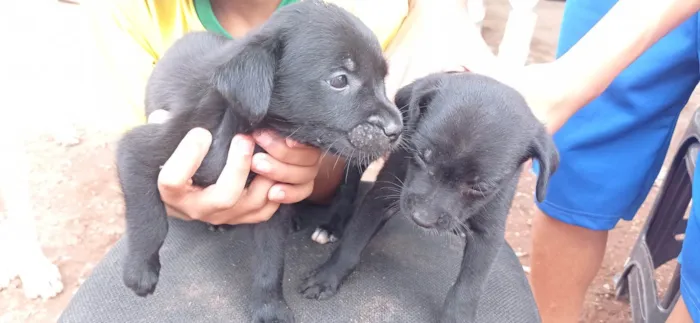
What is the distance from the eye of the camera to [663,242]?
261 centimetres

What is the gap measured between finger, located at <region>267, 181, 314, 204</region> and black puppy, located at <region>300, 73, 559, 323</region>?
260mm

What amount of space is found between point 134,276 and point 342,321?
0.54m

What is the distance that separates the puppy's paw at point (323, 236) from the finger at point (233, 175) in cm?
48

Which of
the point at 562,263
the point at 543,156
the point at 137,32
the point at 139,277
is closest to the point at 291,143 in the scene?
the point at 139,277

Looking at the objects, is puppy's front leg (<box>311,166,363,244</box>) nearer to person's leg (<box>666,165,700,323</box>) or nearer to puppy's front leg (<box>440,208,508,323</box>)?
puppy's front leg (<box>440,208,508,323</box>)

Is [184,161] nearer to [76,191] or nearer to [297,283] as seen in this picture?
[297,283]

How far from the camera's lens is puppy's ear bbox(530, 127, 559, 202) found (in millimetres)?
1430

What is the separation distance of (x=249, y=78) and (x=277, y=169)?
1.07ft

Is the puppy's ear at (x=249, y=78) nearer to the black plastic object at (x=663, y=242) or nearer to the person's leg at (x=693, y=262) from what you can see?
the person's leg at (x=693, y=262)

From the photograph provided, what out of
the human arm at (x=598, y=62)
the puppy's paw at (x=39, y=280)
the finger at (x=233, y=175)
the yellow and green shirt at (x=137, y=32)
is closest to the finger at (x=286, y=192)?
the finger at (x=233, y=175)

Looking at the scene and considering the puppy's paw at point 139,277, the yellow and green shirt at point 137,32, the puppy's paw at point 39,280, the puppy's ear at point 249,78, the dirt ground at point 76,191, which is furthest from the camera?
the dirt ground at point 76,191

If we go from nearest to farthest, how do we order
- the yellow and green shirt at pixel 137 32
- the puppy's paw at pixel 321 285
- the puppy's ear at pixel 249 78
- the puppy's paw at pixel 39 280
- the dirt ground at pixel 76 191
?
1. the puppy's ear at pixel 249 78
2. the puppy's paw at pixel 321 285
3. the yellow and green shirt at pixel 137 32
4. the puppy's paw at pixel 39 280
5. the dirt ground at pixel 76 191

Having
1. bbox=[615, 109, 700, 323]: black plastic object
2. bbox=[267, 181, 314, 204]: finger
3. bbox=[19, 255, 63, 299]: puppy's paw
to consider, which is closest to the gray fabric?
bbox=[267, 181, 314, 204]: finger

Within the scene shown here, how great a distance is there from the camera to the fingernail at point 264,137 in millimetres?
1459
